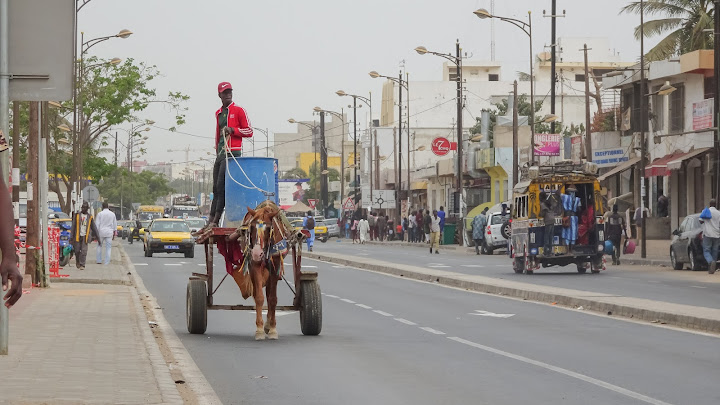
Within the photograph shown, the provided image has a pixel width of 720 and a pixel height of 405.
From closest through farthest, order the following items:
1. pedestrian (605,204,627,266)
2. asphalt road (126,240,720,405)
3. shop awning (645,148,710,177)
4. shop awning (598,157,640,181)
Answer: asphalt road (126,240,720,405) < pedestrian (605,204,627,266) < shop awning (645,148,710,177) < shop awning (598,157,640,181)

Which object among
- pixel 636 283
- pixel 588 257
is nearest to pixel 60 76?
pixel 636 283

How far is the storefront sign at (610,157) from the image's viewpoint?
2330 inches

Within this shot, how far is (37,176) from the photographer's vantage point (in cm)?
2864

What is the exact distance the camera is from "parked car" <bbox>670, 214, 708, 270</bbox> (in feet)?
123

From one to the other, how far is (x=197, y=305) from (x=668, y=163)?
35640 millimetres

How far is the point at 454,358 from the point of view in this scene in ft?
50.1

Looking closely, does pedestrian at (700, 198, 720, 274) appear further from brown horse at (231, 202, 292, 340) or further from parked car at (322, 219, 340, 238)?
parked car at (322, 219, 340, 238)

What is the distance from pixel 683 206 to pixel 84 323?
39.3m

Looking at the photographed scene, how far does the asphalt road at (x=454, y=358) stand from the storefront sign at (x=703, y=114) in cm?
2553

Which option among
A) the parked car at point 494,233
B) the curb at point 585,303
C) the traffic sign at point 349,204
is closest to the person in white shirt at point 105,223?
the curb at point 585,303

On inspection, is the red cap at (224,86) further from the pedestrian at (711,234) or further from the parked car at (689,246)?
the parked car at (689,246)

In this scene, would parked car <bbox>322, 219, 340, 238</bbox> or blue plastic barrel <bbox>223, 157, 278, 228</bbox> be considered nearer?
blue plastic barrel <bbox>223, 157, 278, 228</bbox>

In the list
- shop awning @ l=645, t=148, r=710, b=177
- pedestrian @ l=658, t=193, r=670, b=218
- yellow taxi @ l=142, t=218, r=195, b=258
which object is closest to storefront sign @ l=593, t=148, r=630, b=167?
shop awning @ l=645, t=148, r=710, b=177

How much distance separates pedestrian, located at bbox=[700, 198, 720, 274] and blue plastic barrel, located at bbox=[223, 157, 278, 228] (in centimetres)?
2019
